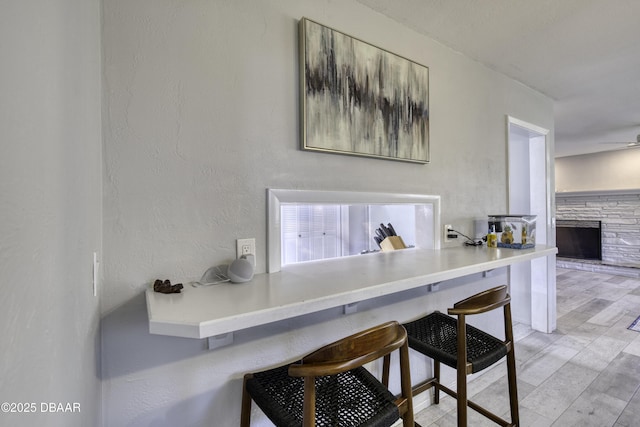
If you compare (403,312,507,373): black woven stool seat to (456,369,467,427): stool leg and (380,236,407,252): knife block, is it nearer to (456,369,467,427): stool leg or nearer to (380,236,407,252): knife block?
(456,369,467,427): stool leg

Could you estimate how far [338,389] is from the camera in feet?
3.46

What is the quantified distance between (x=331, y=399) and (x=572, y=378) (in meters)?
2.17

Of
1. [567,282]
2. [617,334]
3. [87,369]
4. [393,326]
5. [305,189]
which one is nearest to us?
[87,369]

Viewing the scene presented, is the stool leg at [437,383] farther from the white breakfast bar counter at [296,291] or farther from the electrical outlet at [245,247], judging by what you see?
the electrical outlet at [245,247]

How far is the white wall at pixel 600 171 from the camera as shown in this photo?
5.41 metres

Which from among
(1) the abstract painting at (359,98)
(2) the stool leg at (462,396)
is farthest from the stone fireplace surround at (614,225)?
(2) the stool leg at (462,396)

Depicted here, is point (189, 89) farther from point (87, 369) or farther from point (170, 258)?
point (87, 369)

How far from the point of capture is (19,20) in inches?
13.4

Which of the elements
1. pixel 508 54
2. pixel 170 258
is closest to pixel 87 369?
pixel 170 258

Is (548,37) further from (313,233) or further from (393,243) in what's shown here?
(313,233)

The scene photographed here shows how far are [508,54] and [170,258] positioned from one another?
8.40 feet

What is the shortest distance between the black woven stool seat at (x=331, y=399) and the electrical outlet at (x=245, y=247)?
47cm

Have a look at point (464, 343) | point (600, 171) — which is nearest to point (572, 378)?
point (464, 343)

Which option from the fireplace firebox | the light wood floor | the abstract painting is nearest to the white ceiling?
the abstract painting
